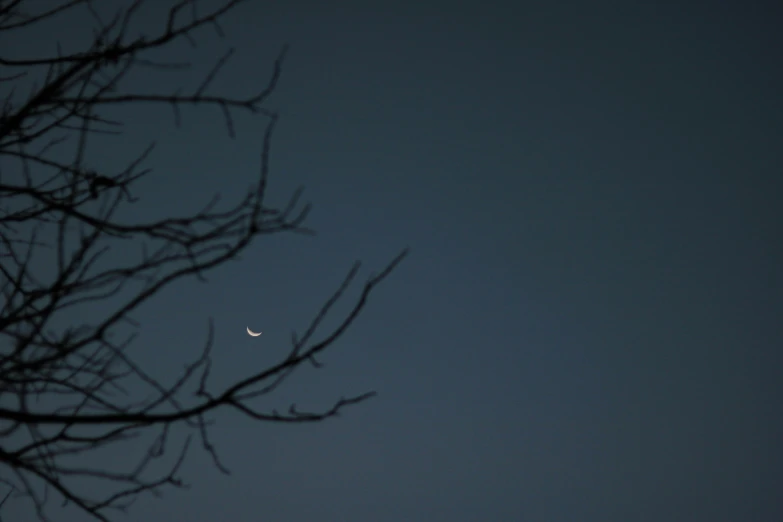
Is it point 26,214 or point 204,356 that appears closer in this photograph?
point 204,356

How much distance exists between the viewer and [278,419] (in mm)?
1811

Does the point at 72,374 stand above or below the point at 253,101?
below

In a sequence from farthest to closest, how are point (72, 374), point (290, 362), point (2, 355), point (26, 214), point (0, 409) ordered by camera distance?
point (26, 214) → point (72, 374) → point (2, 355) → point (0, 409) → point (290, 362)

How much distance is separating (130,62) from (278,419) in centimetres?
126

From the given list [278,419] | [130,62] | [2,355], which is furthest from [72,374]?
[130,62]

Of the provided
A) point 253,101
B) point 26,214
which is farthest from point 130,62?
point 26,214

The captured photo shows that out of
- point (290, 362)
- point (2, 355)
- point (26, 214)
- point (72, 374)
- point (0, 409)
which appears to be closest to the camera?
point (290, 362)

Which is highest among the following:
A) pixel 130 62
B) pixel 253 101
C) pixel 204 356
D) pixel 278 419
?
pixel 130 62

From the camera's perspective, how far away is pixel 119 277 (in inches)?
78.3

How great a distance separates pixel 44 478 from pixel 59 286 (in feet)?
1.78

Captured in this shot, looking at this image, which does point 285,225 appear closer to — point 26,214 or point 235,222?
point 235,222

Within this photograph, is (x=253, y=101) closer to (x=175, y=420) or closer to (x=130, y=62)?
(x=130, y=62)

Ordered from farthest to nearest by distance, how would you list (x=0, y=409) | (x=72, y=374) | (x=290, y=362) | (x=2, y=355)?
(x=72, y=374), (x=2, y=355), (x=0, y=409), (x=290, y=362)

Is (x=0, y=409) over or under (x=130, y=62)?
under
